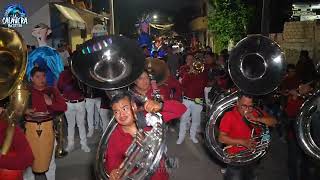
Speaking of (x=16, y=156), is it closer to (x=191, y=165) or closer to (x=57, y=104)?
(x=57, y=104)

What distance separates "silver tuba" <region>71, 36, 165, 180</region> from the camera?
329 centimetres

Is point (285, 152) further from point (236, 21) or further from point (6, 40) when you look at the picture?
point (236, 21)

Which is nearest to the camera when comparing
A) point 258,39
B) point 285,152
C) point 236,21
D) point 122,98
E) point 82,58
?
point 122,98

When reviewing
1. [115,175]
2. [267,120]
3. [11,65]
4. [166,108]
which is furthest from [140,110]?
[267,120]

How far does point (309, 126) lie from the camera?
4.81 m

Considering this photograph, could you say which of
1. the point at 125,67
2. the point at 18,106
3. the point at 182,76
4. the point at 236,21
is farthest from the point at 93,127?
the point at 236,21

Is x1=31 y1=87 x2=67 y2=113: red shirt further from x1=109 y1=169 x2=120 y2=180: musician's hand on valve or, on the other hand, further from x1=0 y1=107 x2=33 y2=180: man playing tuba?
x1=109 y1=169 x2=120 y2=180: musician's hand on valve

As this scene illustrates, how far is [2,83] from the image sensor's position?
3438mm

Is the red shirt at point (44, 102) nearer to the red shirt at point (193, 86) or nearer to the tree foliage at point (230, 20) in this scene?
the red shirt at point (193, 86)

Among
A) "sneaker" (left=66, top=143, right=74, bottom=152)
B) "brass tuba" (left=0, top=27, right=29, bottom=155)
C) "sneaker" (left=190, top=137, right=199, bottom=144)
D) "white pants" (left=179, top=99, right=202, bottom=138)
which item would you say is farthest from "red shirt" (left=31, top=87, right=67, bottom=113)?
"sneaker" (left=190, top=137, right=199, bottom=144)

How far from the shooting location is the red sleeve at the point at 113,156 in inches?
133

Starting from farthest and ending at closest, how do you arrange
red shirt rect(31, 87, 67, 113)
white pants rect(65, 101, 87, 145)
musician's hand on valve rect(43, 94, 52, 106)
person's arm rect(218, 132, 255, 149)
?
white pants rect(65, 101, 87, 145) < musician's hand on valve rect(43, 94, 52, 106) < red shirt rect(31, 87, 67, 113) < person's arm rect(218, 132, 255, 149)

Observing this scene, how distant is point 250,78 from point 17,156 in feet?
9.27

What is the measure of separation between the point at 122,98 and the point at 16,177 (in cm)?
112
